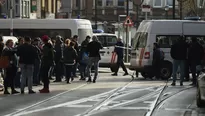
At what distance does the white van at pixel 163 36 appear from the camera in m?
24.9

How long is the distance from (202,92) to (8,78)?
662 cm

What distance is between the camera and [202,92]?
1432 centimetres

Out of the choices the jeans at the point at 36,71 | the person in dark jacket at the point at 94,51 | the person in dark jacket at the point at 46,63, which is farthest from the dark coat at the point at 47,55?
the person in dark jacket at the point at 94,51

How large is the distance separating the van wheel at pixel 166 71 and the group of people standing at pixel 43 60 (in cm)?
307

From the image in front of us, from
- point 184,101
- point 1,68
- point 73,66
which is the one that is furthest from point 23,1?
point 184,101

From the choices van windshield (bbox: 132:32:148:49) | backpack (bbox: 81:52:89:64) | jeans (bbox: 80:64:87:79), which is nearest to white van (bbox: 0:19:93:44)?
van windshield (bbox: 132:32:148:49)

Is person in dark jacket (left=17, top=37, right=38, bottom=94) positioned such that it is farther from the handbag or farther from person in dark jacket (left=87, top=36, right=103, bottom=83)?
person in dark jacket (left=87, top=36, right=103, bottom=83)

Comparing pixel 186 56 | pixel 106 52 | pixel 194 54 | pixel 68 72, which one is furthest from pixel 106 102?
pixel 106 52

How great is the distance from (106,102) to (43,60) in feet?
13.7

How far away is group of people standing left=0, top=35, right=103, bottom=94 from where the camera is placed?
1848 centimetres

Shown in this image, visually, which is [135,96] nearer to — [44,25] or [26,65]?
[26,65]

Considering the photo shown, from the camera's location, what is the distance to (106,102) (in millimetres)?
15969

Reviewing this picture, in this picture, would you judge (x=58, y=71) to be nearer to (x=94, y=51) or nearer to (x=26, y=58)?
(x=94, y=51)

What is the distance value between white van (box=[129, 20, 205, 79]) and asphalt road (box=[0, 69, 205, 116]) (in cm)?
379
